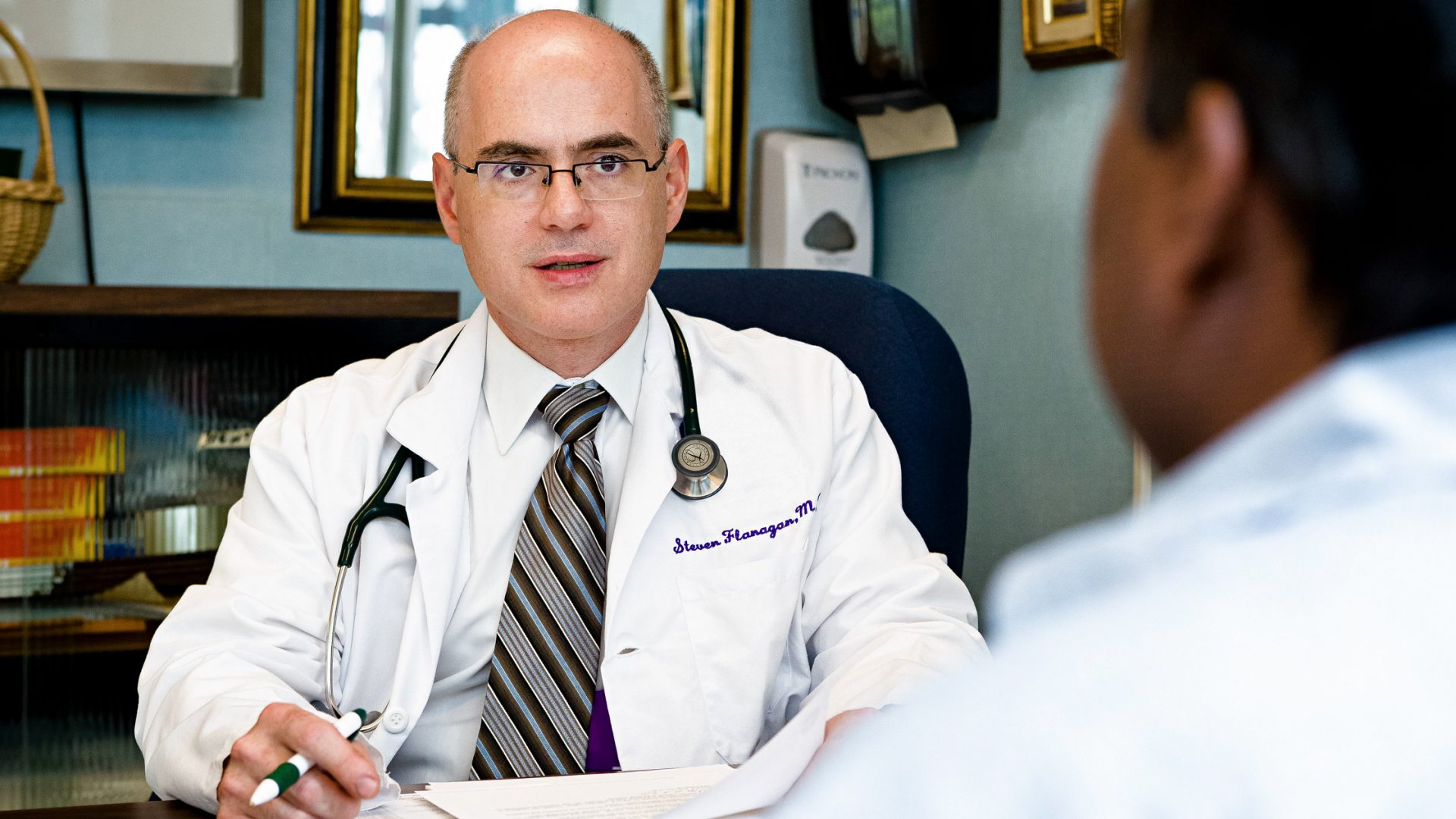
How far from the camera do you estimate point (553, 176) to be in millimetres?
1346

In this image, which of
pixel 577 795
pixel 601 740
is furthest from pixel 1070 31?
pixel 577 795

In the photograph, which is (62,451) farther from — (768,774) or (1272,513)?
(1272,513)

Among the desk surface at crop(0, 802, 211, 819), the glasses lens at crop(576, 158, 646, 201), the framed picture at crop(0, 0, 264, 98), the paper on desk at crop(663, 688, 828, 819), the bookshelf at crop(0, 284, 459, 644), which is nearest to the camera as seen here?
the paper on desk at crop(663, 688, 828, 819)

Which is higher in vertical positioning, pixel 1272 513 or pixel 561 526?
pixel 1272 513

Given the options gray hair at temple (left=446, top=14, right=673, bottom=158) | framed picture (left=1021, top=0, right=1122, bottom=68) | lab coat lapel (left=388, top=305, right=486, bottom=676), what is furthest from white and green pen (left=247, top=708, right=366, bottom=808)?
framed picture (left=1021, top=0, right=1122, bottom=68)

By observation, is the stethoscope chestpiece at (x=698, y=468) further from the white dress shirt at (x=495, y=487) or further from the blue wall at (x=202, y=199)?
the blue wall at (x=202, y=199)

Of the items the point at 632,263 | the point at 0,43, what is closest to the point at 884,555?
the point at 632,263

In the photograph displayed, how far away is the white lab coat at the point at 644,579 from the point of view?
45.5 inches

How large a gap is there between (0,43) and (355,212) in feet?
2.06

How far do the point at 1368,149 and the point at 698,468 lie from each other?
0.96 meters

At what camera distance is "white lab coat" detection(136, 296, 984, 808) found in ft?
3.79

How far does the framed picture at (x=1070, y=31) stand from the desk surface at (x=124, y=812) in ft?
5.05

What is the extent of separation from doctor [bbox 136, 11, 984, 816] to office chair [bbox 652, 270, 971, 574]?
46 mm

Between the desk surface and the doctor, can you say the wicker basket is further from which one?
the desk surface
